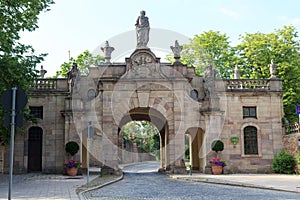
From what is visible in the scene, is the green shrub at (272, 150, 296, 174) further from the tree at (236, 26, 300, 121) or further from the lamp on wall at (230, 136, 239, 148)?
the tree at (236, 26, 300, 121)

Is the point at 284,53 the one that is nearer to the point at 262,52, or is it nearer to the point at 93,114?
the point at 262,52

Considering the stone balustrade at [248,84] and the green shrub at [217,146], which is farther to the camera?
the stone balustrade at [248,84]

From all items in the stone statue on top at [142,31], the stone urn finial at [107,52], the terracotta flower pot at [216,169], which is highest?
the stone statue on top at [142,31]

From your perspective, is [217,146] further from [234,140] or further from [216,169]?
[234,140]

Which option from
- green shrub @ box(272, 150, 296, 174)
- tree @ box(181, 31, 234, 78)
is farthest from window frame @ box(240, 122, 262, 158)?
tree @ box(181, 31, 234, 78)

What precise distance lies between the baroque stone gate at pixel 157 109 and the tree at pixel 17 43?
6.64m

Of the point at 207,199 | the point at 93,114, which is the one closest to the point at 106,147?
the point at 93,114

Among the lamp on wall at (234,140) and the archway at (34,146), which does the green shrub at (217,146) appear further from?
the archway at (34,146)

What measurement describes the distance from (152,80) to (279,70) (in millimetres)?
12649

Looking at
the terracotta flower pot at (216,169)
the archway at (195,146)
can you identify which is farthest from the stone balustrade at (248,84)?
the terracotta flower pot at (216,169)

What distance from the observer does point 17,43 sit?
17.3m

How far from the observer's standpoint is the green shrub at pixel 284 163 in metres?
24.4

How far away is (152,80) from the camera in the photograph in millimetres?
24094

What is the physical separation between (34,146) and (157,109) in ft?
28.6
